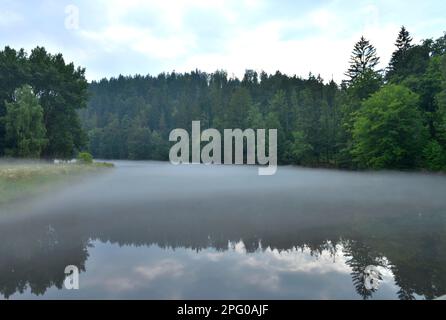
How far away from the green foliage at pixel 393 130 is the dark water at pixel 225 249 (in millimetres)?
24544

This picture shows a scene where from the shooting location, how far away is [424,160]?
43781mm

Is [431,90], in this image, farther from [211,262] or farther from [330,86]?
[330,86]

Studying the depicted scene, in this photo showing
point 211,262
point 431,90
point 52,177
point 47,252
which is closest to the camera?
point 211,262

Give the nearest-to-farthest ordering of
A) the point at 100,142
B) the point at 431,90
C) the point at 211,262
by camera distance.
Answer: the point at 211,262, the point at 431,90, the point at 100,142

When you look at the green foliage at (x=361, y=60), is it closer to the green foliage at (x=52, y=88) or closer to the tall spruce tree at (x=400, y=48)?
the tall spruce tree at (x=400, y=48)

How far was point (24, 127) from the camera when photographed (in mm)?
37031

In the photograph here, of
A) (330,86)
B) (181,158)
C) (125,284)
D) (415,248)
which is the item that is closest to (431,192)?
(415,248)

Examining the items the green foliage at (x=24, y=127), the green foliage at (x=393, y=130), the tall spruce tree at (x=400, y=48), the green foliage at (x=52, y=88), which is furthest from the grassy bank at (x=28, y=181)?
the tall spruce tree at (x=400, y=48)

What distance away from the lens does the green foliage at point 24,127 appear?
3656 cm

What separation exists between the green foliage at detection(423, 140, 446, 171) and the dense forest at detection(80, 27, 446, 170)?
11 cm

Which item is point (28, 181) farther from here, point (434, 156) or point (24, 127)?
point (434, 156)

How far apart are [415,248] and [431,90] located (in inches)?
1816

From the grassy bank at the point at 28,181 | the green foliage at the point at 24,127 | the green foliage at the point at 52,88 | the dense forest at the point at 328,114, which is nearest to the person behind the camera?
the grassy bank at the point at 28,181

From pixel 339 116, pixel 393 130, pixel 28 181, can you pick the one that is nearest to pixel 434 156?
pixel 393 130
